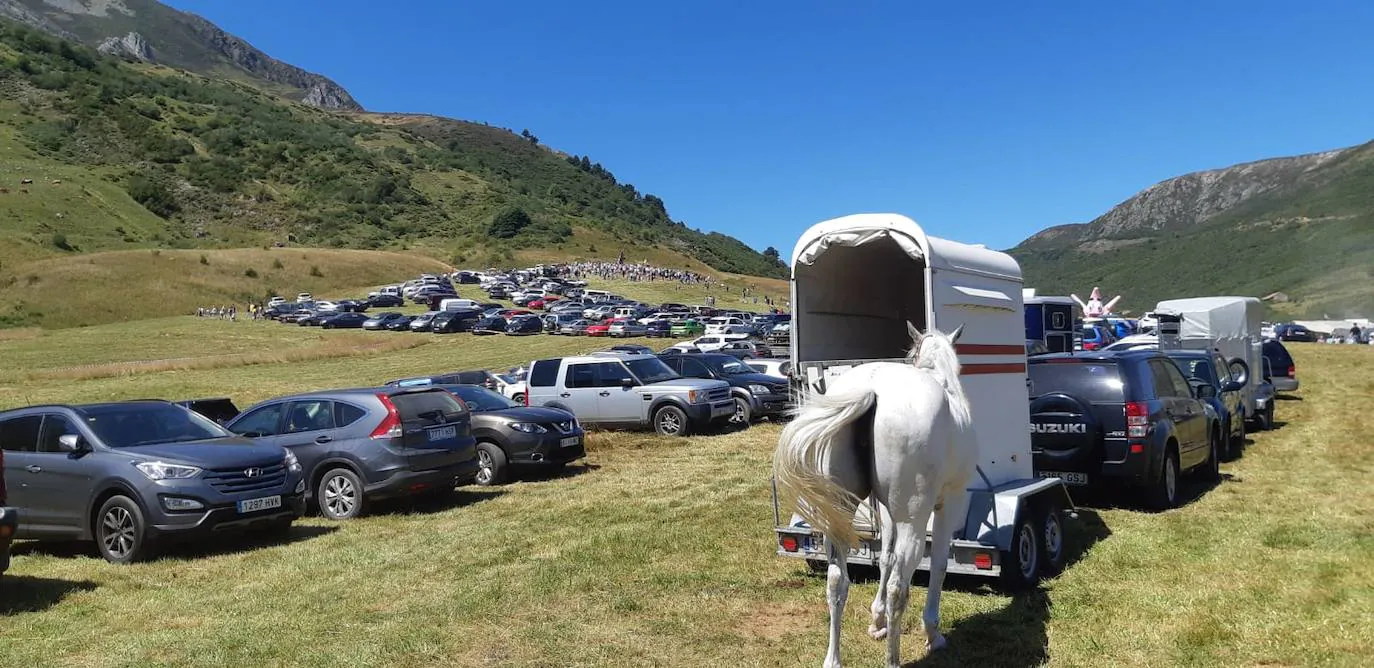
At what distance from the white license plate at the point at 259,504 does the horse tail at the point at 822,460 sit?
6735 millimetres

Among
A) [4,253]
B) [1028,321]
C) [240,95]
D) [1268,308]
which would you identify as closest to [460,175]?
[240,95]

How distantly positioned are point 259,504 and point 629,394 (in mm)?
10095

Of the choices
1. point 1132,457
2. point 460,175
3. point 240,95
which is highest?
point 240,95

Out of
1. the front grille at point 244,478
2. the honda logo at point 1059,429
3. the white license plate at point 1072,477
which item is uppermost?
the honda logo at point 1059,429

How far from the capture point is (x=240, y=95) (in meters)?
153

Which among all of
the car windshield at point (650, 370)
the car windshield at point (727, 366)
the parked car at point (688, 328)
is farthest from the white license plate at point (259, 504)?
the parked car at point (688, 328)

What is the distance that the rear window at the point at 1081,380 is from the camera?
32.8 feet

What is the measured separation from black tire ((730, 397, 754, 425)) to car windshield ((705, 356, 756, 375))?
6.52ft

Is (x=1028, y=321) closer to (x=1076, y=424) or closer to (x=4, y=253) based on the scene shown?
(x=1076, y=424)

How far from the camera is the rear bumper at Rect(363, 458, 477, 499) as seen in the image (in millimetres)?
11391

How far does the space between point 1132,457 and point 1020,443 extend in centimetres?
251

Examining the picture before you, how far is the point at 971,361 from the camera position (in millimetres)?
7215

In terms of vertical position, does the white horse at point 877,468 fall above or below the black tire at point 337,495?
above

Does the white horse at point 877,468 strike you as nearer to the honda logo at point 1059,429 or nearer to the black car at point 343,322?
the honda logo at point 1059,429
